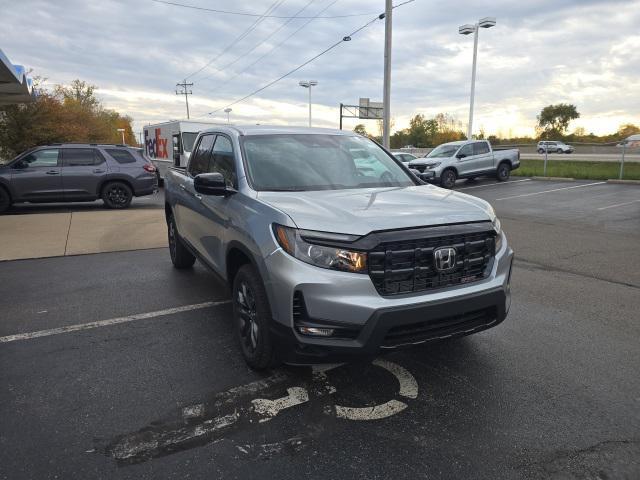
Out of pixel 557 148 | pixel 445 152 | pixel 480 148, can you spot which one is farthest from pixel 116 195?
pixel 557 148

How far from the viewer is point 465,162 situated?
19672 millimetres

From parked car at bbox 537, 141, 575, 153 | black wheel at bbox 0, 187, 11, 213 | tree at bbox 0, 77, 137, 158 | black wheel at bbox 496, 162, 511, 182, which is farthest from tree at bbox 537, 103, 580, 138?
black wheel at bbox 0, 187, 11, 213

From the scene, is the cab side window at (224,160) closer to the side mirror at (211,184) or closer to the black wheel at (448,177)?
the side mirror at (211,184)

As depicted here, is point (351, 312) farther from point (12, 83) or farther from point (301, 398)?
point (12, 83)

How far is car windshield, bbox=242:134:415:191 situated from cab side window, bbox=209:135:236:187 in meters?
0.18

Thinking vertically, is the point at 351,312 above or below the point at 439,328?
above

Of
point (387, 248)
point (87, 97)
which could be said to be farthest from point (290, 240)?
point (87, 97)

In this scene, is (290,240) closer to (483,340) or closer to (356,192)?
(356,192)

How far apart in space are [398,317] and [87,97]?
7126 cm

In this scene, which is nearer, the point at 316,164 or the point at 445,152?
the point at 316,164

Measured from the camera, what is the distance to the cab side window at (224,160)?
163 inches

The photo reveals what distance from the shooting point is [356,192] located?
12.4 ft

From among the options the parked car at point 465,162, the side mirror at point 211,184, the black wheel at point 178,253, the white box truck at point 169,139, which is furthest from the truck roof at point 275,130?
the parked car at point 465,162

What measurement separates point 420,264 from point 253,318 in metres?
1.28
